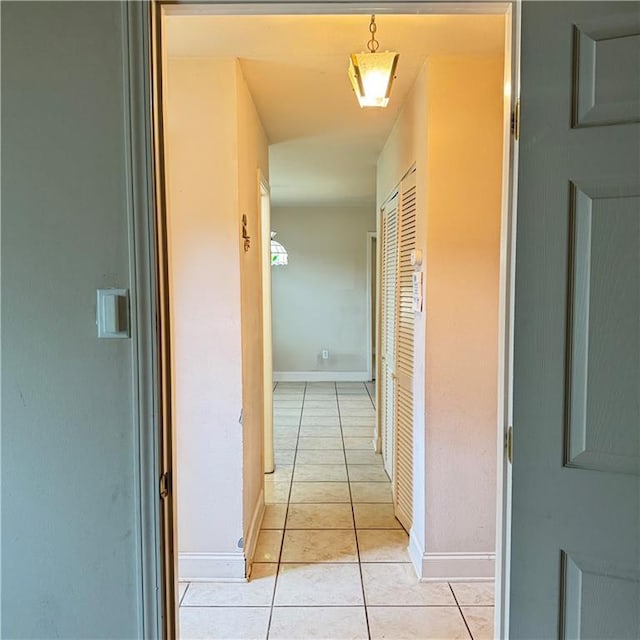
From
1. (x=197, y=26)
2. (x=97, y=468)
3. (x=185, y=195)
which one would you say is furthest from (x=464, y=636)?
(x=197, y=26)

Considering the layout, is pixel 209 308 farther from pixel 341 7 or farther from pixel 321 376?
pixel 321 376

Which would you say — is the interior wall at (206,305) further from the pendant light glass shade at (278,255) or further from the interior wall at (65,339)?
the pendant light glass shade at (278,255)

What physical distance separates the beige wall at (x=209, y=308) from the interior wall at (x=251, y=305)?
2 centimetres

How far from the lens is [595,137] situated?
40.7 inches

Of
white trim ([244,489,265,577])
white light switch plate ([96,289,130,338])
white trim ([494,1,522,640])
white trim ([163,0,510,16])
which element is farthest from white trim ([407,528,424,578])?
white trim ([163,0,510,16])

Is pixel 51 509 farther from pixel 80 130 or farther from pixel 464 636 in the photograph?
pixel 464 636

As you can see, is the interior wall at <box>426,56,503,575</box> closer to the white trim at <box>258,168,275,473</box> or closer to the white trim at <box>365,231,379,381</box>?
the white trim at <box>258,168,275,473</box>

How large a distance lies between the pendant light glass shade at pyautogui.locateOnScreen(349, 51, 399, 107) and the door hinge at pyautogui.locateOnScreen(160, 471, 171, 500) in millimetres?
1518

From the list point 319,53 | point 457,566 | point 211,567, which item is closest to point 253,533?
point 211,567

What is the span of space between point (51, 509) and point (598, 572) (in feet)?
4.11

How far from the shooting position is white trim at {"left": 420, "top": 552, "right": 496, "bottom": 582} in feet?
7.53

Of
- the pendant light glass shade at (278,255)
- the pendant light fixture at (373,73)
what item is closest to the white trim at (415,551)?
the pendant light fixture at (373,73)

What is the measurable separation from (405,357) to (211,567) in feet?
4.78

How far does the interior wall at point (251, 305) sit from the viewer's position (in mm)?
2328
